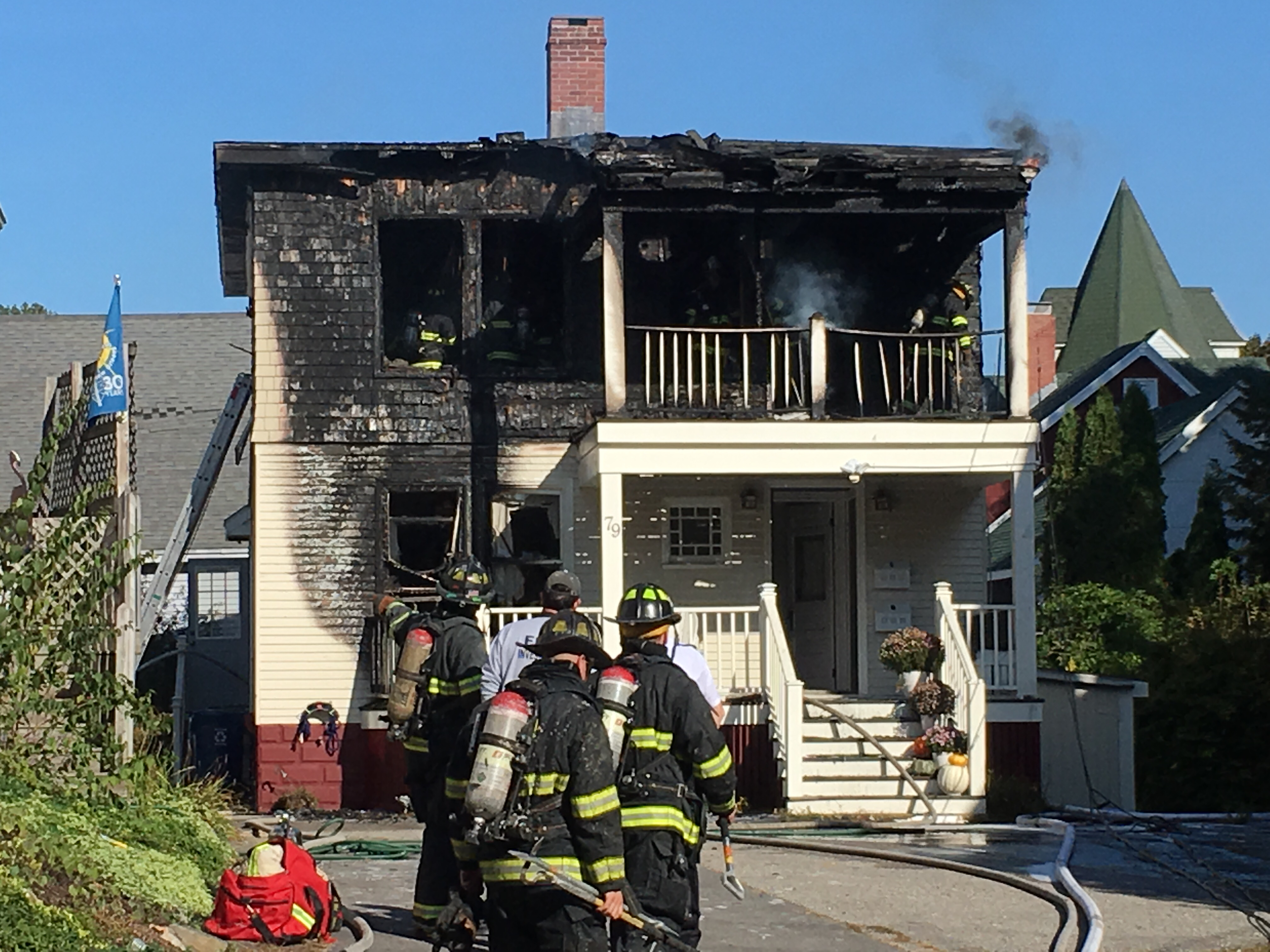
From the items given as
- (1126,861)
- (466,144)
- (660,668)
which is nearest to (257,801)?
(466,144)

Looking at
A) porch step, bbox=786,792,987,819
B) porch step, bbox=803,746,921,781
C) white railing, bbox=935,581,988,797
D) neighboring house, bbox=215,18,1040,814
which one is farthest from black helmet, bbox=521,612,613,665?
neighboring house, bbox=215,18,1040,814

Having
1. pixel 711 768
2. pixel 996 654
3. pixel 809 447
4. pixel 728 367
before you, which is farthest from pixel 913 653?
pixel 711 768

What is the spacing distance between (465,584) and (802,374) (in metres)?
8.87

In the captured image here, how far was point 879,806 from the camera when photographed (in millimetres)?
16109

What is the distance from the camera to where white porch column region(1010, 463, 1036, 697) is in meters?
17.4

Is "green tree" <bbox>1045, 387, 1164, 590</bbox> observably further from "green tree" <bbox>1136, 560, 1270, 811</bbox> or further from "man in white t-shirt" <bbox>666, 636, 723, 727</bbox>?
"man in white t-shirt" <bbox>666, 636, 723, 727</bbox>

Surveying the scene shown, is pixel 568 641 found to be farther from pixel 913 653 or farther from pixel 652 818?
pixel 913 653

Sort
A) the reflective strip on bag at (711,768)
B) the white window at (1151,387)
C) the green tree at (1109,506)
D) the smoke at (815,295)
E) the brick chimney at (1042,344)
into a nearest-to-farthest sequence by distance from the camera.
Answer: the reflective strip on bag at (711,768)
the smoke at (815,295)
the green tree at (1109,506)
the white window at (1151,387)
the brick chimney at (1042,344)

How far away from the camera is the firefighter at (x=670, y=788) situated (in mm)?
7383

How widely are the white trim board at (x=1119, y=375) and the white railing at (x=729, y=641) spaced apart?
629 inches

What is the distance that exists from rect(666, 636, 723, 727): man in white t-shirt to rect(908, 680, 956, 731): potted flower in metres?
8.02

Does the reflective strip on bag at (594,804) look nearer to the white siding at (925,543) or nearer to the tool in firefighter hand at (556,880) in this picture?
the tool in firefighter hand at (556,880)

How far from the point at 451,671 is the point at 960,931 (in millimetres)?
3195

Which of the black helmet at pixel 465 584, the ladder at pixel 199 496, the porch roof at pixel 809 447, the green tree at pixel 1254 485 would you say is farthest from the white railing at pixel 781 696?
the green tree at pixel 1254 485
